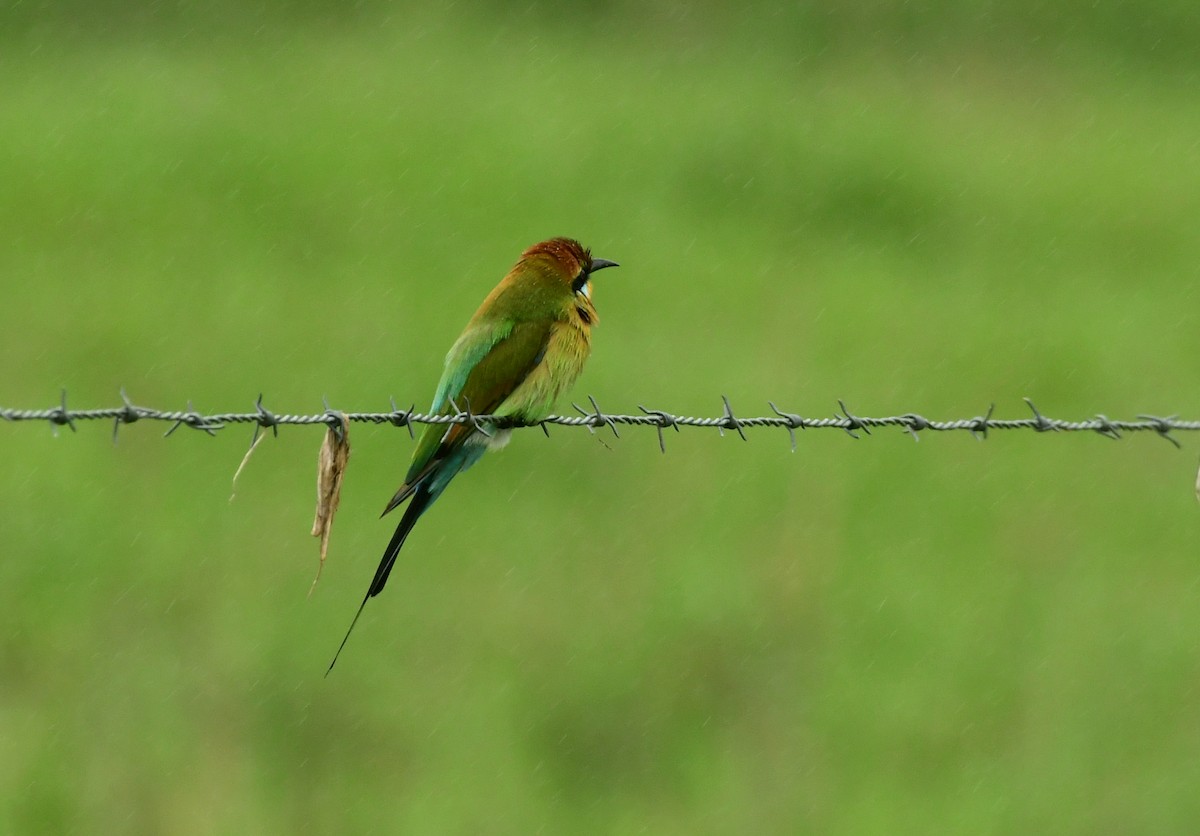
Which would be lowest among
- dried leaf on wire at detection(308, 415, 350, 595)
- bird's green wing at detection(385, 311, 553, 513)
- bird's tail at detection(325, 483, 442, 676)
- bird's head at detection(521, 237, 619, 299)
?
dried leaf on wire at detection(308, 415, 350, 595)

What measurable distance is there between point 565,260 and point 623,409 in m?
4.36

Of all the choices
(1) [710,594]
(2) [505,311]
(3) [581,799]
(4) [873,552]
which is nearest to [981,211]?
(4) [873,552]

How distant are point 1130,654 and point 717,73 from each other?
8.27 meters

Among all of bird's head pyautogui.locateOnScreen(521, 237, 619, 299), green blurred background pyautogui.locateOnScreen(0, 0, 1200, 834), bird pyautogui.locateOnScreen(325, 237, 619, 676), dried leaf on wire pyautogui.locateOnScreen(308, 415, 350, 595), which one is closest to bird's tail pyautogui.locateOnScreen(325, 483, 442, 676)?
bird pyautogui.locateOnScreen(325, 237, 619, 676)

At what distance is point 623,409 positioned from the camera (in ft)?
30.8

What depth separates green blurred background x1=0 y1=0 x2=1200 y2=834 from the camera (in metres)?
6.78

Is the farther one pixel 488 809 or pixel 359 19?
pixel 359 19

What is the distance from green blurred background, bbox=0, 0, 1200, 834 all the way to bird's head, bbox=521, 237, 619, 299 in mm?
2347

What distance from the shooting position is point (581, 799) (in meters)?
6.64

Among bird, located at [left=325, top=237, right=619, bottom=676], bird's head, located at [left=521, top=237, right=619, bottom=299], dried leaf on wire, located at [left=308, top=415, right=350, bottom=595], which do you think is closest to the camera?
dried leaf on wire, located at [left=308, top=415, right=350, bottom=595]

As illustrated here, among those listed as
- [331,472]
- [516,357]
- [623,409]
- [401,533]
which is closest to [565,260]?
[516,357]

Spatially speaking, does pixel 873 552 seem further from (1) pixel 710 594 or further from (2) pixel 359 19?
(2) pixel 359 19

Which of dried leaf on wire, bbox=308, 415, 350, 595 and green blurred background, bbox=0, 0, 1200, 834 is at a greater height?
green blurred background, bbox=0, 0, 1200, 834

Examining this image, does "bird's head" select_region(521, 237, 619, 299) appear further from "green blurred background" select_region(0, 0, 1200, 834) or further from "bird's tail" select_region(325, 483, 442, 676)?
"green blurred background" select_region(0, 0, 1200, 834)
